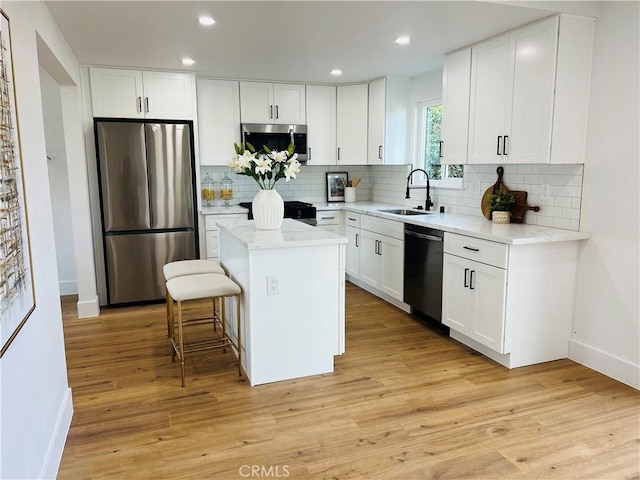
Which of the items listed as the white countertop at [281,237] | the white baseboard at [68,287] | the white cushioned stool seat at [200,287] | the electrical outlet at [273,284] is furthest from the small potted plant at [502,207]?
the white baseboard at [68,287]

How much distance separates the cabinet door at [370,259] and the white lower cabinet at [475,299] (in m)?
1.16

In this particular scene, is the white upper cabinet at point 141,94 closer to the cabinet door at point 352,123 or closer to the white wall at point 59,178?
the white wall at point 59,178

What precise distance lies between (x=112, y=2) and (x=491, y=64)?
270 centimetres

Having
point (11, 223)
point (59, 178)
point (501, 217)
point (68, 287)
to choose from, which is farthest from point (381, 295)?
point (11, 223)

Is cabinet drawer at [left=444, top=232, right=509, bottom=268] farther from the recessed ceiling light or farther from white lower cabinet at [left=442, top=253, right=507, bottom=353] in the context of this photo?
the recessed ceiling light

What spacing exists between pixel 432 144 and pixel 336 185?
147cm

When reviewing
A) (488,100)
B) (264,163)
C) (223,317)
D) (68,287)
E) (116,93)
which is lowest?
(68,287)

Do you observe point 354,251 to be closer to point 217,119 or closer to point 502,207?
point 502,207

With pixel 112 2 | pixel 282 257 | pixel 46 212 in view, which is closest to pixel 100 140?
pixel 112 2

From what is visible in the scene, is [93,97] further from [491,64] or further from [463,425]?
[463,425]

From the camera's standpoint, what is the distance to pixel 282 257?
305 centimetres

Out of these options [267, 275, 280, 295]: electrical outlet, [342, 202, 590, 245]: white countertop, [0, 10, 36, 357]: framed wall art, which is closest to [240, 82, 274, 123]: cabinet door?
[342, 202, 590, 245]: white countertop

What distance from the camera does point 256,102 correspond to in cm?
537

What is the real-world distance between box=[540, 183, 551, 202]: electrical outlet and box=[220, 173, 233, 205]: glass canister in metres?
3.38
